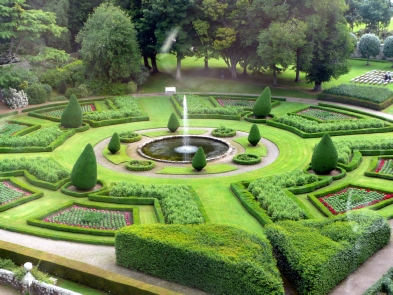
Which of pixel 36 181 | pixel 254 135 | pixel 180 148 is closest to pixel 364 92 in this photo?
pixel 254 135

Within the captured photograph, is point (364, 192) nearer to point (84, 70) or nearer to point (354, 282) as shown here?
point (354, 282)

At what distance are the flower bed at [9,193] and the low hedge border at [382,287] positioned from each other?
763 inches

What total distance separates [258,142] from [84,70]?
25024mm

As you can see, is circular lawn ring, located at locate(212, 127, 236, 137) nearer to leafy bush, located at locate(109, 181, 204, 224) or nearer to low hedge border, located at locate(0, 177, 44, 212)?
leafy bush, located at locate(109, 181, 204, 224)

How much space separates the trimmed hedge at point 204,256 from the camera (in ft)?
58.1

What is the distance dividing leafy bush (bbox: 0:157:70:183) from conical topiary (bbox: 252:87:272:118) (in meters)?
19.4

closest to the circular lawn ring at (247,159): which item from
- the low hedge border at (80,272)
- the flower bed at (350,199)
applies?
the flower bed at (350,199)

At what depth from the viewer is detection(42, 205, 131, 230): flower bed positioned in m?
24.6

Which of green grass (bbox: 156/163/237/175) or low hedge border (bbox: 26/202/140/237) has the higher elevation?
green grass (bbox: 156/163/237/175)

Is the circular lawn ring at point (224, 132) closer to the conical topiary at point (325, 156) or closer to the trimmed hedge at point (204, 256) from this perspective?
the conical topiary at point (325, 156)

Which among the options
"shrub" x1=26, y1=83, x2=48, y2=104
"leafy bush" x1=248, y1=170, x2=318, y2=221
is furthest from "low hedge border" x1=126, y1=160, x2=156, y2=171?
"shrub" x1=26, y1=83, x2=48, y2=104

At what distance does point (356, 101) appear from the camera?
49.1 metres

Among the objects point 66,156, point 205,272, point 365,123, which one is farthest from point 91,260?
point 365,123

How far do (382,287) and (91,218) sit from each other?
14.1 m
